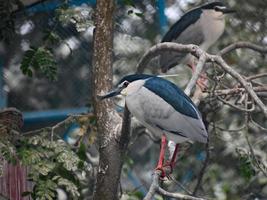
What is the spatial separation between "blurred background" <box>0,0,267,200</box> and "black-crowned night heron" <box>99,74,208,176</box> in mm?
1273

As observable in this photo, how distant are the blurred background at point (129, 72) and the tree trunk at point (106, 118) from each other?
1031 mm

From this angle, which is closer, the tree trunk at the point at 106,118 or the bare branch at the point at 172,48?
the bare branch at the point at 172,48

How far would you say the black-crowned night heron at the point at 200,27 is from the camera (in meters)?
4.35

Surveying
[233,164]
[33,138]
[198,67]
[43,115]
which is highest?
[198,67]

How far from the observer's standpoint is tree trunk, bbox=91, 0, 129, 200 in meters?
3.21

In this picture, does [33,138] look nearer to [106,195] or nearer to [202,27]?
[106,195]

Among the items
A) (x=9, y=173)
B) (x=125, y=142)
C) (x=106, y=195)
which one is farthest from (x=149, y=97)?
(x=9, y=173)

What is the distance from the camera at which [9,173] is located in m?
3.37

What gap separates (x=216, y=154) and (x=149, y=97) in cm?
189

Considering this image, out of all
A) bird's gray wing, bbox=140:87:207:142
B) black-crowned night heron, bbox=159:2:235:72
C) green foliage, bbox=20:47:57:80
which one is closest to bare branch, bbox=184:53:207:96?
bird's gray wing, bbox=140:87:207:142

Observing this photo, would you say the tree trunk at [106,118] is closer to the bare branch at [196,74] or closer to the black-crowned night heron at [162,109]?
the black-crowned night heron at [162,109]

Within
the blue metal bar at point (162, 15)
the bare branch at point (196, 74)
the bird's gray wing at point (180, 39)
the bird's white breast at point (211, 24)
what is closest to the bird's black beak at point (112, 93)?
the bare branch at point (196, 74)

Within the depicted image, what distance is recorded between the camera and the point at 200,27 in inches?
177

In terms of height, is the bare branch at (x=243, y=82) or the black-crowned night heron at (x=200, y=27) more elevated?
the bare branch at (x=243, y=82)
